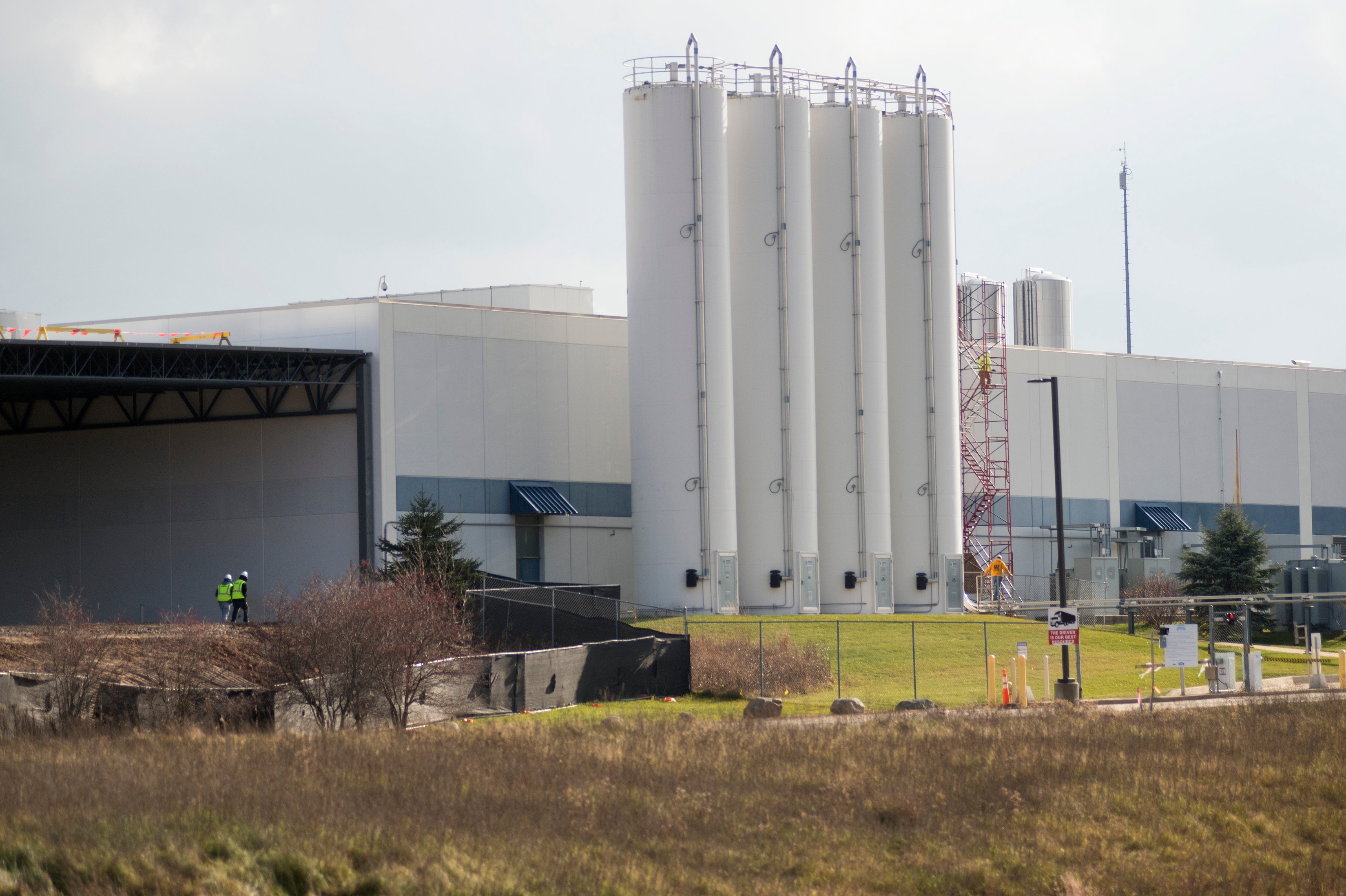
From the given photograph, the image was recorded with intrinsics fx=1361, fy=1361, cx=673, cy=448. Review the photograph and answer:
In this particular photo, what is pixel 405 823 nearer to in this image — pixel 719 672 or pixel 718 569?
pixel 719 672

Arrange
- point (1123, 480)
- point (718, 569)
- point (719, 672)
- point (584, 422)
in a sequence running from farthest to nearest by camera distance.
A: point (1123, 480), point (584, 422), point (718, 569), point (719, 672)

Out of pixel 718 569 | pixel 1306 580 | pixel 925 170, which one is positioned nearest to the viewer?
pixel 718 569

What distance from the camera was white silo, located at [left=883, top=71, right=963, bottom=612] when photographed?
181ft

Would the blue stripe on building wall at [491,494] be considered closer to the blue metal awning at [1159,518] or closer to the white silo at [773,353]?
the white silo at [773,353]

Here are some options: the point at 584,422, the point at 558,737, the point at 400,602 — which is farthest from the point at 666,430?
the point at 558,737

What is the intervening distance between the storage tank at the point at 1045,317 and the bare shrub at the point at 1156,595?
17263 millimetres

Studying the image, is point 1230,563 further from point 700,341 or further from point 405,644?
point 405,644

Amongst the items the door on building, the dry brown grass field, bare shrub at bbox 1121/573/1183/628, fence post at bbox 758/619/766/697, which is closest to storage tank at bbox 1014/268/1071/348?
bare shrub at bbox 1121/573/1183/628

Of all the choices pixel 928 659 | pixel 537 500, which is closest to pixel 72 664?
pixel 928 659

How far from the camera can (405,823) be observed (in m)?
14.8

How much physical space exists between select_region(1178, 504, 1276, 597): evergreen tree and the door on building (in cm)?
2719

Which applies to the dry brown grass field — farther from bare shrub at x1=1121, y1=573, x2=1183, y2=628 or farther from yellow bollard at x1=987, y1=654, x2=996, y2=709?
bare shrub at x1=1121, y1=573, x2=1183, y2=628

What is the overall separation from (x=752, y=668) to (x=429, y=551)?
10.4m

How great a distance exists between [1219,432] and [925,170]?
966 inches
